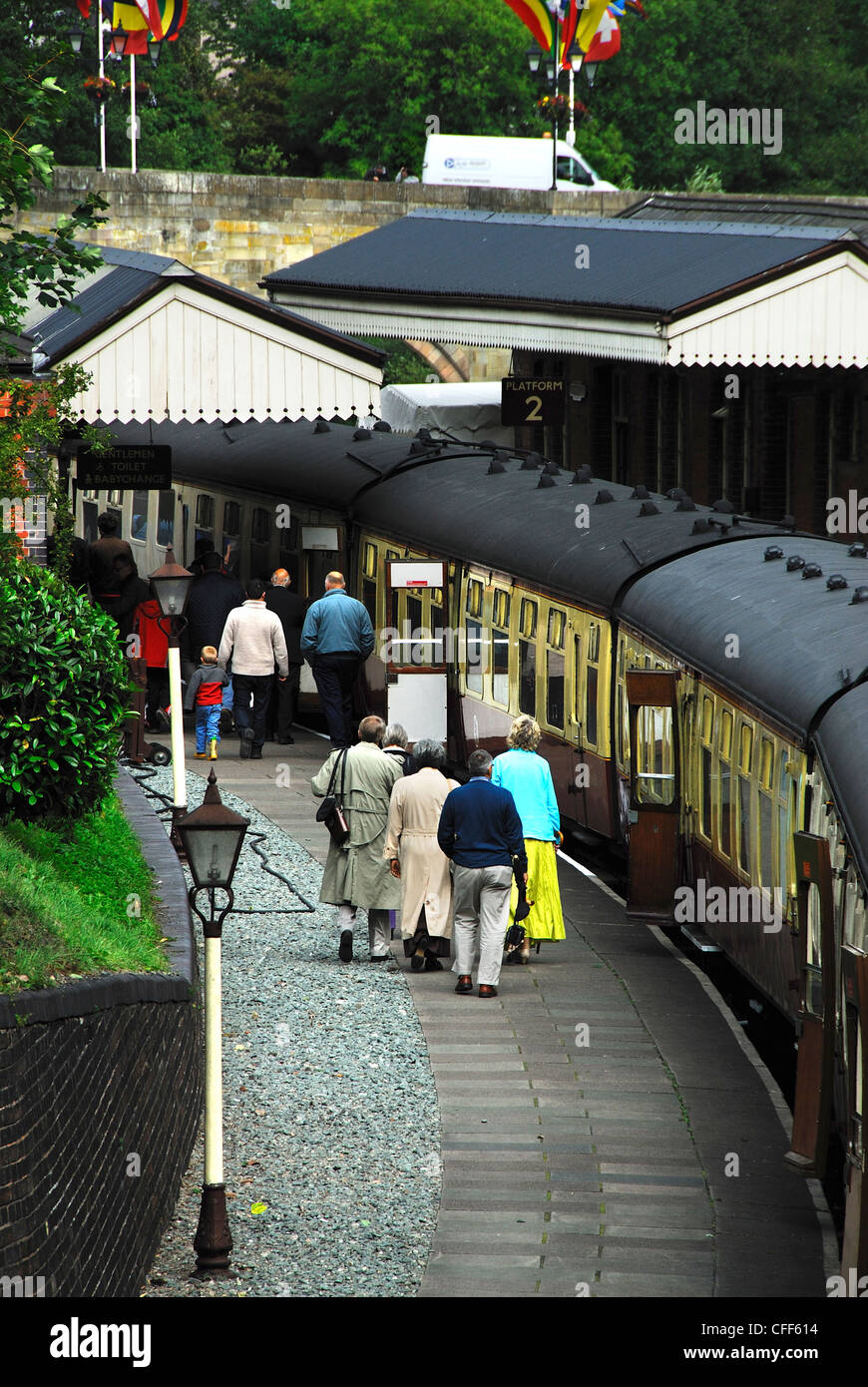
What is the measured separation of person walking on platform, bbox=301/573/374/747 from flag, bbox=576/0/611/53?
1479 inches

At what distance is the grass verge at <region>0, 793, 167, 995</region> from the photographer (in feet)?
26.2

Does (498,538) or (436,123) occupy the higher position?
(436,123)

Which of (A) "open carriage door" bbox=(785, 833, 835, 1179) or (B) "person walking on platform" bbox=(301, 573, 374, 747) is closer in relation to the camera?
(A) "open carriage door" bbox=(785, 833, 835, 1179)

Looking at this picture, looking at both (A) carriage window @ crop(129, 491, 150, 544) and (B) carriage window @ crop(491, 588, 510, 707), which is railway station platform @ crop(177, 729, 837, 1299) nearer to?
(B) carriage window @ crop(491, 588, 510, 707)

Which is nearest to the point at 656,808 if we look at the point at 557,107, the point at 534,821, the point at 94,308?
the point at 534,821

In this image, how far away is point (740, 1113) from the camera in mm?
11352

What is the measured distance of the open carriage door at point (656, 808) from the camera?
14.6m

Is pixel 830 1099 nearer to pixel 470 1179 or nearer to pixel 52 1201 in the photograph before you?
pixel 470 1179

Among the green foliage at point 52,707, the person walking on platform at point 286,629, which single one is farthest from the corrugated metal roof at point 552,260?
the green foliage at point 52,707

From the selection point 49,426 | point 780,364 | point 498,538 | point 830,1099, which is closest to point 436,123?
point 780,364

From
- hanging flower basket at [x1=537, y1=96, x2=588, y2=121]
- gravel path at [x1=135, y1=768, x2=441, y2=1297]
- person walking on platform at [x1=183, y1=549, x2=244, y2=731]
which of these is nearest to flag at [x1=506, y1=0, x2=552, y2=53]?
hanging flower basket at [x1=537, y1=96, x2=588, y2=121]

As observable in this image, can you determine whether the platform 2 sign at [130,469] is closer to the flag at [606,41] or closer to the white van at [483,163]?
the white van at [483,163]

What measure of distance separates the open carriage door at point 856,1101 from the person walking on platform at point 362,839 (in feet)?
20.1

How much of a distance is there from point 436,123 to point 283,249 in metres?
22.5
